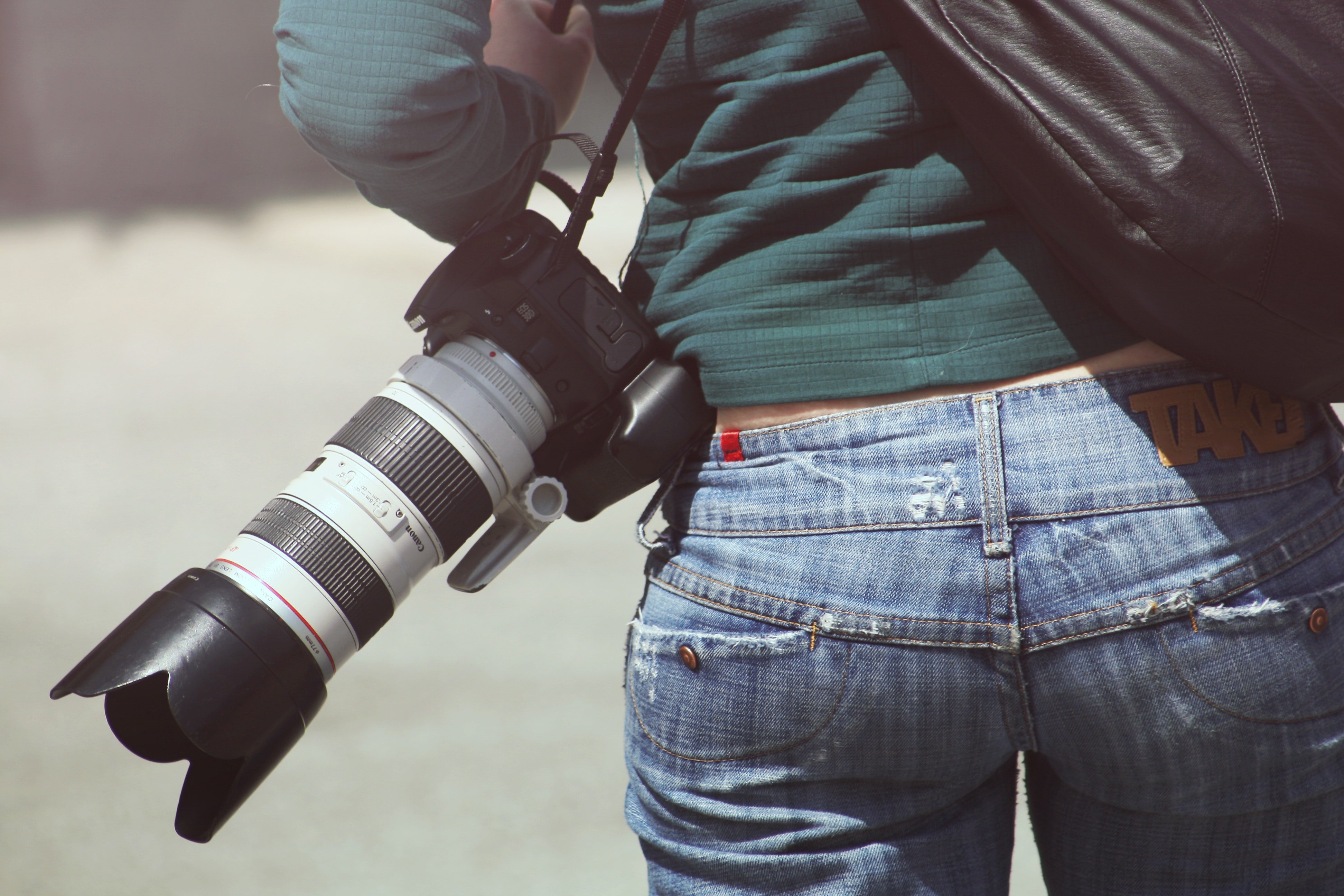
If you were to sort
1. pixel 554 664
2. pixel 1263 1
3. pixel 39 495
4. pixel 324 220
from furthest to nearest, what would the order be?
pixel 324 220
pixel 39 495
pixel 554 664
pixel 1263 1

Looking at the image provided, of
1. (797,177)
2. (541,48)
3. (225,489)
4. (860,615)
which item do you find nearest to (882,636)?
(860,615)

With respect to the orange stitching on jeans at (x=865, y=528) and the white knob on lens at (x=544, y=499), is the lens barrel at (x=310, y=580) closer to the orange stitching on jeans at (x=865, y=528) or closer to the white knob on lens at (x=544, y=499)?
the white knob on lens at (x=544, y=499)

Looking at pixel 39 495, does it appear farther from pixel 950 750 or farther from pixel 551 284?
pixel 950 750

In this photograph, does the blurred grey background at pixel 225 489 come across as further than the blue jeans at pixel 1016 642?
Yes

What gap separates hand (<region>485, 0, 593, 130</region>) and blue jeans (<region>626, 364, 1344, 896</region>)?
0.38 metres

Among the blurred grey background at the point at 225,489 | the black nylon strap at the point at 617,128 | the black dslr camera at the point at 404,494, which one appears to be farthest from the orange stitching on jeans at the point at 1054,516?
the blurred grey background at the point at 225,489

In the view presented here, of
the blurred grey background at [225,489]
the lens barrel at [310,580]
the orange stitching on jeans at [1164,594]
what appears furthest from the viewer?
the blurred grey background at [225,489]

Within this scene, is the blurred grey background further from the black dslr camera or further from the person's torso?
the person's torso

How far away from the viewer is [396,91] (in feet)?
1.95

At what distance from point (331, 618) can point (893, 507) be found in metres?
0.37

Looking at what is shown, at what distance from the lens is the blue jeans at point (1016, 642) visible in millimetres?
563

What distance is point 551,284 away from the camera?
74 cm

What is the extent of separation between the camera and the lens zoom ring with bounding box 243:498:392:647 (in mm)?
702

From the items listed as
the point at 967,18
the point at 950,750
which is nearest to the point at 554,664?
the point at 950,750
